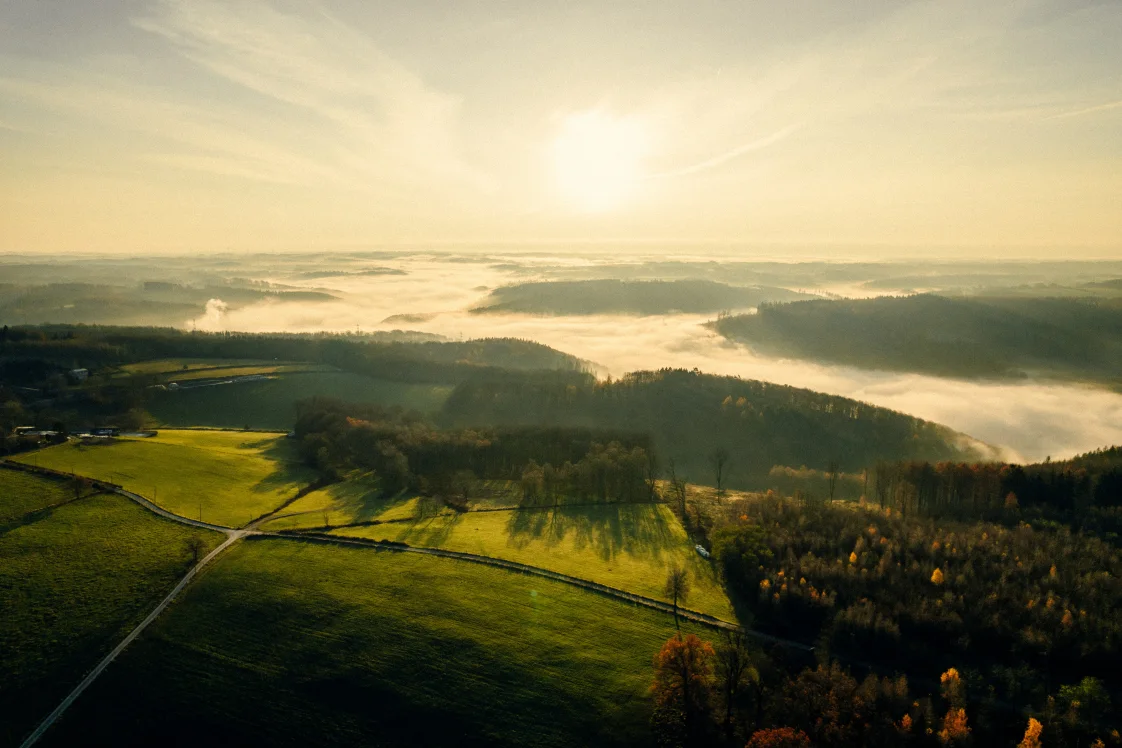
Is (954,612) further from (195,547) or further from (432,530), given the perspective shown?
(195,547)

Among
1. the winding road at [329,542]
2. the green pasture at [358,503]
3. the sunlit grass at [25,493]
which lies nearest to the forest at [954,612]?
the winding road at [329,542]

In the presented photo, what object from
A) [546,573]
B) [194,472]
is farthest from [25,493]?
[546,573]

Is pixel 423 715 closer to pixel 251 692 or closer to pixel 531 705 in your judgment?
pixel 531 705

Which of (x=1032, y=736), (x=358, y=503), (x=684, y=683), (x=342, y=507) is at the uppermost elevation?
(x=342, y=507)

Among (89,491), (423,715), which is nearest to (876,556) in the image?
(423,715)

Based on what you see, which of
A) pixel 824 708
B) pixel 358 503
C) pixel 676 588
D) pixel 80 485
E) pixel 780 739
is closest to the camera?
pixel 780 739

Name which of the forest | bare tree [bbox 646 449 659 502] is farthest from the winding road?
bare tree [bbox 646 449 659 502]

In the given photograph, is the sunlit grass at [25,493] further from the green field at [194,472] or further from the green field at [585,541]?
the green field at [585,541]
